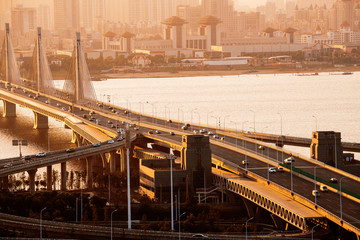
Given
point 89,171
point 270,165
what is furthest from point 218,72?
point 270,165

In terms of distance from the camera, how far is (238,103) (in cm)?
7888

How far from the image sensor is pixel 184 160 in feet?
117

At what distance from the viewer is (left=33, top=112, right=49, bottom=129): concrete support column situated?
61.3m

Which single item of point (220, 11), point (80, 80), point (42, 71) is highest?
point (220, 11)

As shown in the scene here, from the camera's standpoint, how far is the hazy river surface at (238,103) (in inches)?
2266

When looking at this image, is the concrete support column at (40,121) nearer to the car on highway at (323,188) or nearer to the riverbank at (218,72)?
the car on highway at (323,188)

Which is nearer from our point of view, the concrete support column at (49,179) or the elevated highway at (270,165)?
the elevated highway at (270,165)

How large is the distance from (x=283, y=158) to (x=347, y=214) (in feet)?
34.4

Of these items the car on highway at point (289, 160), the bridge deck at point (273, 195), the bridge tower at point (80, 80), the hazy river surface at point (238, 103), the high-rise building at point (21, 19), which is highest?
the high-rise building at point (21, 19)

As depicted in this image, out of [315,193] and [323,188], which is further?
[323,188]

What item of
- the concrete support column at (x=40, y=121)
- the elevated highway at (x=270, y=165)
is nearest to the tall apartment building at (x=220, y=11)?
the concrete support column at (x=40, y=121)

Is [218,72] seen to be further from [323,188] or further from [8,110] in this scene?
[323,188]

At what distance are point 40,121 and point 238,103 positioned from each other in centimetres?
2206

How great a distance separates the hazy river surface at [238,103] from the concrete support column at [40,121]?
24.1 inches
